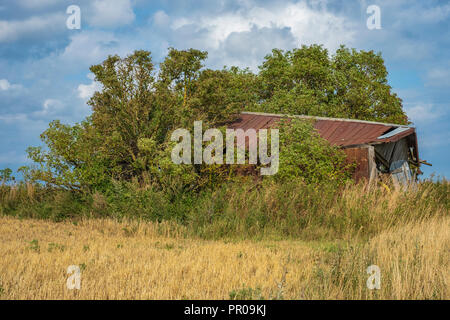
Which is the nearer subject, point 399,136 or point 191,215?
point 191,215

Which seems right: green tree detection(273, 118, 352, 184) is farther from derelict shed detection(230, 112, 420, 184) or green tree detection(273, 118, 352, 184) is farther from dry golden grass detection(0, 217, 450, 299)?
dry golden grass detection(0, 217, 450, 299)

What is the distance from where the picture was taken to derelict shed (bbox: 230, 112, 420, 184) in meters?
19.1

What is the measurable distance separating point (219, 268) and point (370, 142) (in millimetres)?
13462

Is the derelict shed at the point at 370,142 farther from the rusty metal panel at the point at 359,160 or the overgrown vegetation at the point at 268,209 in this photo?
the overgrown vegetation at the point at 268,209

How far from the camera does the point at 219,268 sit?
319 inches

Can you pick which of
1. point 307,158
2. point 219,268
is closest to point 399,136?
point 307,158

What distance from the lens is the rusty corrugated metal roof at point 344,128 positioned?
2083 cm

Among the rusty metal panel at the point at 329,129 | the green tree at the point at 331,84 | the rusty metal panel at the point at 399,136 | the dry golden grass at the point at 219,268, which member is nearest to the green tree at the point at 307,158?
the rusty metal panel at the point at 399,136

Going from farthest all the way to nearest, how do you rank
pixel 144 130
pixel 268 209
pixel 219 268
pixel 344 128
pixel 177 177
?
pixel 344 128 → pixel 144 130 → pixel 177 177 → pixel 268 209 → pixel 219 268

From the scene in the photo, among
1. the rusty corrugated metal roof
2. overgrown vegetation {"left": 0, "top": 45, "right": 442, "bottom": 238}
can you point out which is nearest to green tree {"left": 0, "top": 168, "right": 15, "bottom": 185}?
overgrown vegetation {"left": 0, "top": 45, "right": 442, "bottom": 238}

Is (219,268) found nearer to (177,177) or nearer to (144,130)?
(177,177)

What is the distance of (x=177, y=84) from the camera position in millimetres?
22109

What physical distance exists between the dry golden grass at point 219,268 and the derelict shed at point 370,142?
7.28m
